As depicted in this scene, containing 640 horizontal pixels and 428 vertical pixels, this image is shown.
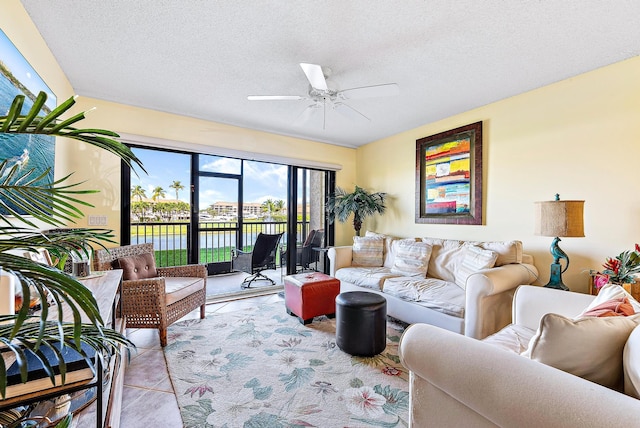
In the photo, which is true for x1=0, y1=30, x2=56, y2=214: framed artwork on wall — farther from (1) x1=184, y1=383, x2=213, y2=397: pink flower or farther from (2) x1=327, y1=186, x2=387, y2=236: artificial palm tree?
(2) x1=327, y1=186, x2=387, y2=236: artificial palm tree

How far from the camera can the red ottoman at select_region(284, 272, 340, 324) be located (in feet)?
9.78

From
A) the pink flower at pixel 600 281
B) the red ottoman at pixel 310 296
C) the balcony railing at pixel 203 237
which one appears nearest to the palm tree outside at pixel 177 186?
the balcony railing at pixel 203 237

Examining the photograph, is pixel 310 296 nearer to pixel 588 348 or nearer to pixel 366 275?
pixel 366 275

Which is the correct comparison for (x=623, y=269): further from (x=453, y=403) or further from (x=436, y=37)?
(x=436, y=37)

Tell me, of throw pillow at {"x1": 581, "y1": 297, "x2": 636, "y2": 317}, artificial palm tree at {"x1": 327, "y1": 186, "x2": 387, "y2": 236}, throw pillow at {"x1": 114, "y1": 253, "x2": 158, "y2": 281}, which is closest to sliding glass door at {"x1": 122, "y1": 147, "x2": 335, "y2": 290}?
artificial palm tree at {"x1": 327, "y1": 186, "x2": 387, "y2": 236}

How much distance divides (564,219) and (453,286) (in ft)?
3.60

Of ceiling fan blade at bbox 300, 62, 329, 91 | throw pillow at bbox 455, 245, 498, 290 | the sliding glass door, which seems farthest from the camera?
the sliding glass door

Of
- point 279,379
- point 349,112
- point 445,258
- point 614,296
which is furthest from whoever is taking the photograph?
point 349,112

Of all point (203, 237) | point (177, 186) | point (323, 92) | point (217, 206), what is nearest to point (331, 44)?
point (323, 92)

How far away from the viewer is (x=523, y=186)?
2963 millimetres

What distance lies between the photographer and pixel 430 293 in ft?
8.80

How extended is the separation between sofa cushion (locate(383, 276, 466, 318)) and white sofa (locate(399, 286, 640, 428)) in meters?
1.46

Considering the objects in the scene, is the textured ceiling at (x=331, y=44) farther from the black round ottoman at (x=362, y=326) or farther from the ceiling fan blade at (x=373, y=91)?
the black round ottoman at (x=362, y=326)

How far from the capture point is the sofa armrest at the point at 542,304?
1.73 m
